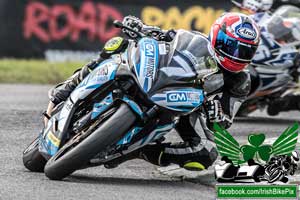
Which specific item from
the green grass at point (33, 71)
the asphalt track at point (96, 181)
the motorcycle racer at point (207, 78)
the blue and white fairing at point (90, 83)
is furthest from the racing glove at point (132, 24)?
the green grass at point (33, 71)

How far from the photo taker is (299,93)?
13.4 m

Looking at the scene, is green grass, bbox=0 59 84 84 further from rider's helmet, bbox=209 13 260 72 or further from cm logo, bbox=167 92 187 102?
cm logo, bbox=167 92 187 102

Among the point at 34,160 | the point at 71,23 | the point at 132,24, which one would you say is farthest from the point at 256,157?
the point at 71,23

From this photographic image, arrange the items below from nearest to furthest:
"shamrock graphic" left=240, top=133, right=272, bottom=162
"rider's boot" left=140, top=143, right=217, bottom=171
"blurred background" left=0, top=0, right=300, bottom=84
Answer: "shamrock graphic" left=240, top=133, right=272, bottom=162
"rider's boot" left=140, top=143, right=217, bottom=171
"blurred background" left=0, top=0, right=300, bottom=84

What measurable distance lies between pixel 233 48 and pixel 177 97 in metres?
0.78

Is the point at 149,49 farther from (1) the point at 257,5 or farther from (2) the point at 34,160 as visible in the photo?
(1) the point at 257,5

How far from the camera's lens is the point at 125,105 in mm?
7598

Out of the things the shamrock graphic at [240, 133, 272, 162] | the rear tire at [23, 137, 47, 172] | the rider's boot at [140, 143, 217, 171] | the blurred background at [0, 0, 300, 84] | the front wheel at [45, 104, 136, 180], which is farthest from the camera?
the blurred background at [0, 0, 300, 84]

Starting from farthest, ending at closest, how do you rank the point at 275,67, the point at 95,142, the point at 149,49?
the point at 275,67 → the point at 149,49 → the point at 95,142

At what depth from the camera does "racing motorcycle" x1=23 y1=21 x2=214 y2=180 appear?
7.54 metres

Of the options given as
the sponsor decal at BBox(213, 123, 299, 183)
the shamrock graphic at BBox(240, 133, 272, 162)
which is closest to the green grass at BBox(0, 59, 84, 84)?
the sponsor decal at BBox(213, 123, 299, 183)

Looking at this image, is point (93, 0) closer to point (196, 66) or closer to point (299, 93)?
point (299, 93)

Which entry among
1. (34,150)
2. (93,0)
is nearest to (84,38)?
(93,0)

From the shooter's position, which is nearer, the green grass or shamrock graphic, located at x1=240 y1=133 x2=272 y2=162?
shamrock graphic, located at x1=240 y1=133 x2=272 y2=162
